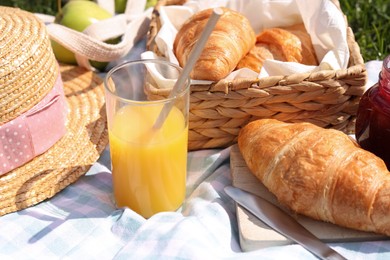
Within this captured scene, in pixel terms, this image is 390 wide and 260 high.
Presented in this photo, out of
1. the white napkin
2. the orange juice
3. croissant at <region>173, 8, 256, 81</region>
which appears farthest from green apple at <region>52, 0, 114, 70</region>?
the orange juice

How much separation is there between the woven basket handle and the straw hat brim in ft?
0.40

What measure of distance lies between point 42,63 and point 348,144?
73 centimetres

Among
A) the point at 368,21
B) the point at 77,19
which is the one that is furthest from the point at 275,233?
the point at 368,21

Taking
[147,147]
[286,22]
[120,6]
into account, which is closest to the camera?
[147,147]

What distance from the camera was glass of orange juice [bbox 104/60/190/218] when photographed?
125 centimetres

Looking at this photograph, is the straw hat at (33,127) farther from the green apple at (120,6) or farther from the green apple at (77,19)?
the green apple at (120,6)

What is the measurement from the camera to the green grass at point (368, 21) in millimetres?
2182

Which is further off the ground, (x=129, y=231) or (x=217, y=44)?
(x=217, y=44)

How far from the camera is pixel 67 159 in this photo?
1.46 m

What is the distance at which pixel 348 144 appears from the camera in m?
1.29

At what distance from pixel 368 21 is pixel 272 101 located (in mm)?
1107

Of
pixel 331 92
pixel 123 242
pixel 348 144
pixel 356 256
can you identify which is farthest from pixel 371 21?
pixel 123 242

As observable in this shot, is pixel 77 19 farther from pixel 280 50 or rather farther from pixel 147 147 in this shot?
pixel 147 147

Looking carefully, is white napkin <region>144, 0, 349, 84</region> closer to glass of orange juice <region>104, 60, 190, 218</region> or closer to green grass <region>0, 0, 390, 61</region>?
glass of orange juice <region>104, 60, 190, 218</region>
